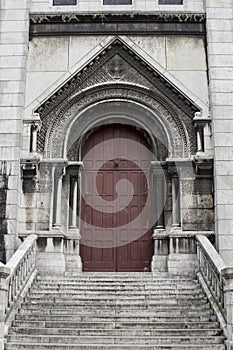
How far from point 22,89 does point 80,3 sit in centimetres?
272

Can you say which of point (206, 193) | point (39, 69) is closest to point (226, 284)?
point (206, 193)

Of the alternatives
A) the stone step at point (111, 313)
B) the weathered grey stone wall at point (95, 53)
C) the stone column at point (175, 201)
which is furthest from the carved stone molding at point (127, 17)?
the stone step at point (111, 313)

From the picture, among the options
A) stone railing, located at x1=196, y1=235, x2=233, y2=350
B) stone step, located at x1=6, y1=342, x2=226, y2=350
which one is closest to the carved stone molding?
stone railing, located at x1=196, y1=235, x2=233, y2=350

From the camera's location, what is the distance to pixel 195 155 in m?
11.6

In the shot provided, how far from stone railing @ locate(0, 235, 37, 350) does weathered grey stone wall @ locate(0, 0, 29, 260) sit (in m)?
0.55

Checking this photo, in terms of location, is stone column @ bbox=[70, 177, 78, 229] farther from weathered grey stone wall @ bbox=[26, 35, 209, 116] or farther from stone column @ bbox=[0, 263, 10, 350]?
stone column @ bbox=[0, 263, 10, 350]

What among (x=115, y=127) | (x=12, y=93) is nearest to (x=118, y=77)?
(x=115, y=127)

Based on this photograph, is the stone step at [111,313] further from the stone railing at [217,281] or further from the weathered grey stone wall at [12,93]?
the weathered grey stone wall at [12,93]

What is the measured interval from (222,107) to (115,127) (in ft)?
8.51

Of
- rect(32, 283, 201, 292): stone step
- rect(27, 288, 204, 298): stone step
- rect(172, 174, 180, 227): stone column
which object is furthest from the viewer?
rect(172, 174, 180, 227): stone column

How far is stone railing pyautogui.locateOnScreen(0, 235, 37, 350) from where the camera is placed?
8.38m

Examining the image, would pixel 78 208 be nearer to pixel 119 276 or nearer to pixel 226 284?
pixel 119 276

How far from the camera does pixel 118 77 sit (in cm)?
1242

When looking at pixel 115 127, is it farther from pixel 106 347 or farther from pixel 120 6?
pixel 106 347
